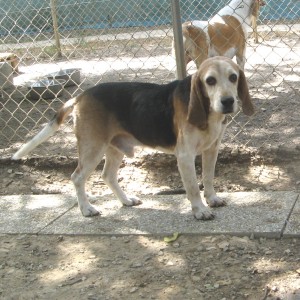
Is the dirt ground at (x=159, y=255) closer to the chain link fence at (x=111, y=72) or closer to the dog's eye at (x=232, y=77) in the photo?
the chain link fence at (x=111, y=72)

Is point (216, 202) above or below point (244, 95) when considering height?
below

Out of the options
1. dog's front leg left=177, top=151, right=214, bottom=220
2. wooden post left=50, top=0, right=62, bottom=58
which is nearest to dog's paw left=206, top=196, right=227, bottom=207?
dog's front leg left=177, top=151, right=214, bottom=220

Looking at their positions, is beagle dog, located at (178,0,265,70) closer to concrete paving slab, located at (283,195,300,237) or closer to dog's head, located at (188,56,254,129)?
dog's head, located at (188,56,254,129)

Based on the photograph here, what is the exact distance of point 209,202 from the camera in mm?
3883

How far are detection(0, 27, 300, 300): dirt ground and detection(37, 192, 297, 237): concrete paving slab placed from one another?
0.28ft

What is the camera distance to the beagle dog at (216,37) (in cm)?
677

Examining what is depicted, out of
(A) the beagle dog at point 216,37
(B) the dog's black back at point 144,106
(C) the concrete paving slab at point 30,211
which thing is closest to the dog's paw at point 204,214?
(B) the dog's black back at point 144,106

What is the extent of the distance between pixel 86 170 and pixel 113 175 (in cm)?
28

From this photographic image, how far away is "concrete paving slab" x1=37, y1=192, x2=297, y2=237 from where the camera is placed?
136 inches

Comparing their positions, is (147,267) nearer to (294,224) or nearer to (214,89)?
(294,224)

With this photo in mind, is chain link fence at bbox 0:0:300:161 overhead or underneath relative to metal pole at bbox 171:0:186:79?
underneath

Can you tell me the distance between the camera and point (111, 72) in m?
9.30

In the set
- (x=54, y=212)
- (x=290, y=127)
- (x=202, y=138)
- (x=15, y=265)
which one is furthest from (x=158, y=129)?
(x=290, y=127)

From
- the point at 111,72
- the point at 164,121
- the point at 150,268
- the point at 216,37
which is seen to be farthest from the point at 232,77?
the point at 111,72
